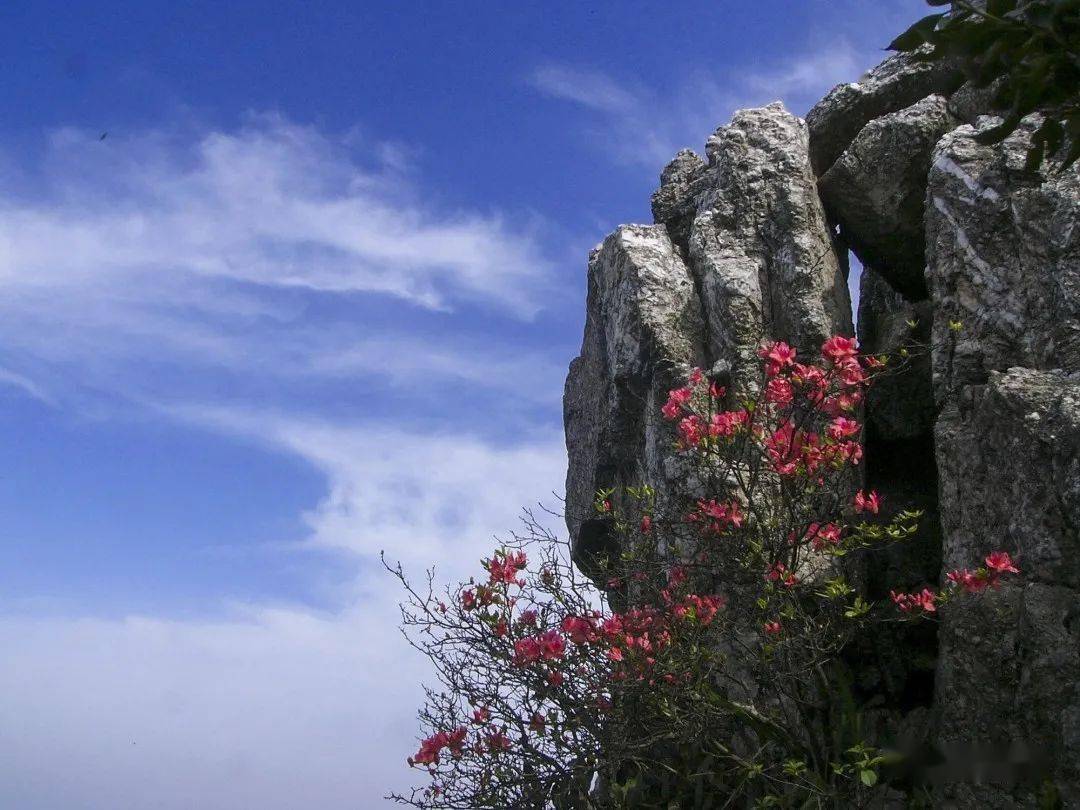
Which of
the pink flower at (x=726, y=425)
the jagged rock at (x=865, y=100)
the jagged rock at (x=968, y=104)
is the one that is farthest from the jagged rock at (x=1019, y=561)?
the jagged rock at (x=865, y=100)

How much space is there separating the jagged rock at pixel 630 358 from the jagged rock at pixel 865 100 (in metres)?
2.44

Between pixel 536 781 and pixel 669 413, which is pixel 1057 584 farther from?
pixel 536 781

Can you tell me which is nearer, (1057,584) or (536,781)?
(1057,584)

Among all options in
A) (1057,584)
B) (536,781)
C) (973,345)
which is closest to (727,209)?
(973,345)

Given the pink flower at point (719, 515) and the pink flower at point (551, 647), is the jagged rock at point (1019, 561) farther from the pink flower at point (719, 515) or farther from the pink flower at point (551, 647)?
the pink flower at point (551, 647)

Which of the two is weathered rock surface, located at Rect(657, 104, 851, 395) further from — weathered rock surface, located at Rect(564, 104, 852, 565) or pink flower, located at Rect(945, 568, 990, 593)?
pink flower, located at Rect(945, 568, 990, 593)

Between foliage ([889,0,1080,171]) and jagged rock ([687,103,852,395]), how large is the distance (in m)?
7.12

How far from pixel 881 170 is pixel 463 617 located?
7280mm

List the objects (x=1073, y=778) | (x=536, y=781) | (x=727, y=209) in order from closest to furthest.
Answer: (x=1073, y=778), (x=536, y=781), (x=727, y=209)

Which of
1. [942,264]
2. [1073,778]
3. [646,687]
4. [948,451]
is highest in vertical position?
[942,264]

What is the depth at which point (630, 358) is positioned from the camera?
11.7 m

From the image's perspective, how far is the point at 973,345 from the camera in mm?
9062

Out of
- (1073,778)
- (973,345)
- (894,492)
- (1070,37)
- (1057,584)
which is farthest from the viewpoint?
(894,492)

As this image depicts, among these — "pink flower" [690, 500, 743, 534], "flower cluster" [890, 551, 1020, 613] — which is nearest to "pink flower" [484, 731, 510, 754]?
"pink flower" [690, 500, 743, 534]
